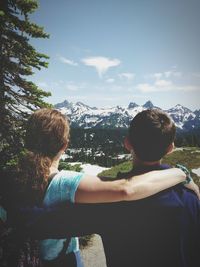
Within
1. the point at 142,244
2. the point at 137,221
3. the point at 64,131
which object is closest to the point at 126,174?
the point at 137,221

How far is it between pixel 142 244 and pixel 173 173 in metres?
0.64

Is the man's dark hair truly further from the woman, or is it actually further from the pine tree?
Result: the pine tree

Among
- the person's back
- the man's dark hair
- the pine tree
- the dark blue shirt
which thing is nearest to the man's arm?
the dark blue shirt

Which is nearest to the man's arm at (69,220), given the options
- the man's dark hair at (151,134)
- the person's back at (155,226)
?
the person's back at (155,226)

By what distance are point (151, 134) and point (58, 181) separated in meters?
0.90

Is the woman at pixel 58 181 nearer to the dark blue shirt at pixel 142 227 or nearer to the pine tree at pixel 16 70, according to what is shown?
the dark blue shirt at pixel 142 227

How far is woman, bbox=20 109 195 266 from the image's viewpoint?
2.03 meters

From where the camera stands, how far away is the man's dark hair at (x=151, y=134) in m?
2.19

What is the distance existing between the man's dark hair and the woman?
18 centimetres

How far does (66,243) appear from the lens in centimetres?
234

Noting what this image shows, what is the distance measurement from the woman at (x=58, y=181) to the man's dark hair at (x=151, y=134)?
0.18 metres

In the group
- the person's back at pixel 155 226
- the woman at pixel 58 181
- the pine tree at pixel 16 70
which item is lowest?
the person's back at pixel 155 226

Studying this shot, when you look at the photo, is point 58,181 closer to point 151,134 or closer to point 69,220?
point 69,220

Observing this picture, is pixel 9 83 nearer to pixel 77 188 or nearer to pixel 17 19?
pixel 17 19
